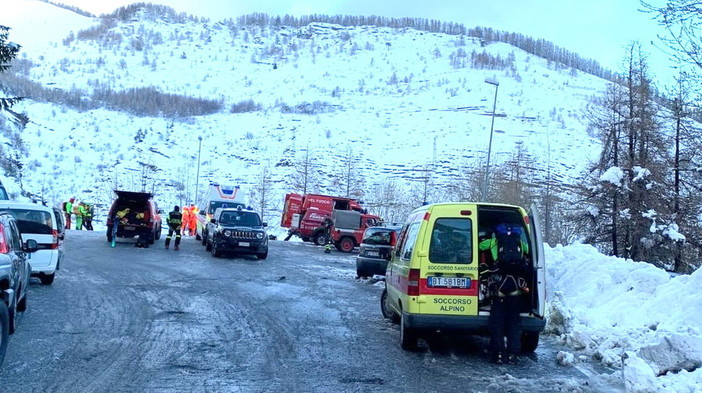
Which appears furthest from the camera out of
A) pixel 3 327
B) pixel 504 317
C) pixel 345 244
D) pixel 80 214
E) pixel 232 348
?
pixel 80 214

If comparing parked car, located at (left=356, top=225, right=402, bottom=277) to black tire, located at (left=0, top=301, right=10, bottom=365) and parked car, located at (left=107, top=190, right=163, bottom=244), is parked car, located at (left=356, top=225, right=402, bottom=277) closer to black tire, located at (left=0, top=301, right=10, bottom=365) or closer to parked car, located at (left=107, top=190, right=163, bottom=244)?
parked car, located at (left=107, top=190, right=163, bottom=244)

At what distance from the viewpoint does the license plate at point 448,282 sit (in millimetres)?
8289

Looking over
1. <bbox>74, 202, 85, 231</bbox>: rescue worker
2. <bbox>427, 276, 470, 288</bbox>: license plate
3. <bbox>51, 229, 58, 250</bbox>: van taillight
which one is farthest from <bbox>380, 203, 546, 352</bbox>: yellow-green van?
<bbox>74, 202, 85, 231</bbox>: rescue worker

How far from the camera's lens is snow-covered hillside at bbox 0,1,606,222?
73.2m

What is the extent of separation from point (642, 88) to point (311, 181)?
47.0 meters

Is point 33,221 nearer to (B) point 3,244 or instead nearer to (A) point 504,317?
(B) point 3,244

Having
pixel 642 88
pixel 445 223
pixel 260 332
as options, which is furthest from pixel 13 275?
pixel 642 88

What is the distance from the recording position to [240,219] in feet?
79.6

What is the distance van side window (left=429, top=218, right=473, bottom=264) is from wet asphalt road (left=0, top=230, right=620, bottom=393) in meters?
1.33

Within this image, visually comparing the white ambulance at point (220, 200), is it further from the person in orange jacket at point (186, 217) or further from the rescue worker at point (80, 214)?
the rescue worker at point (80, 214)

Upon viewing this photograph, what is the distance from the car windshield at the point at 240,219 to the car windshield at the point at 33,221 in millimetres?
10014

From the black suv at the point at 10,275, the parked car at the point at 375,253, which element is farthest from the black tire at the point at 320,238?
the black suv at the point at 10,275

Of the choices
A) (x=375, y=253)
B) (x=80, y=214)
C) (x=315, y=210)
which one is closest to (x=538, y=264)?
(x=375, y=253)

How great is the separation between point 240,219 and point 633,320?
17.2m
